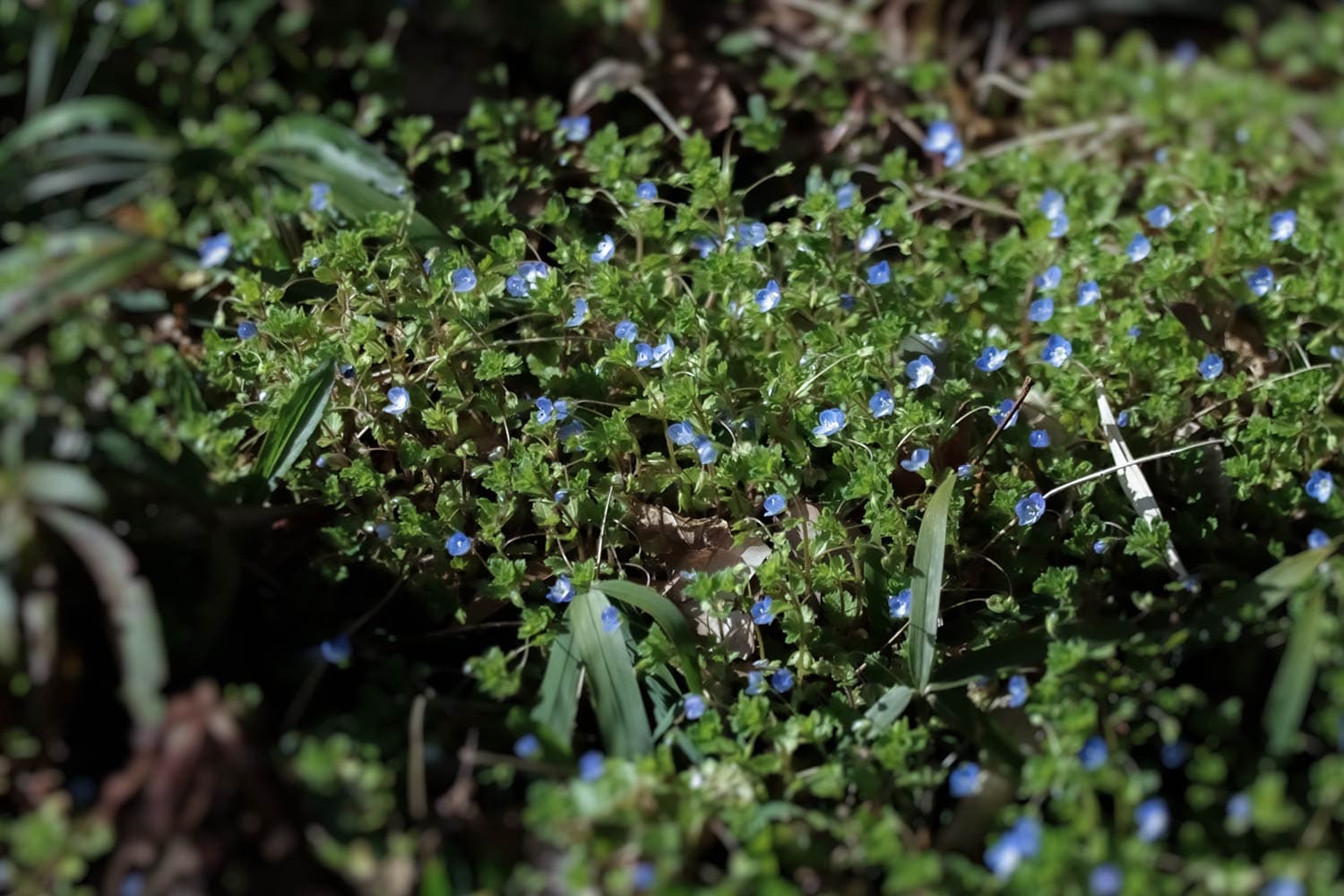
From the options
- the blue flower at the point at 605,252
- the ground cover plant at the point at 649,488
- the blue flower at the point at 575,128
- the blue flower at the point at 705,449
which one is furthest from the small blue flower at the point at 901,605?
the blue flower at the point at 575,128

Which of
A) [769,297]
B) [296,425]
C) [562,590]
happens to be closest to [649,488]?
[562,590]

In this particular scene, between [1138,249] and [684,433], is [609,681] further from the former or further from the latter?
[1138,249]

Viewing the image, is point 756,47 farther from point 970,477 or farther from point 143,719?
point 143,719

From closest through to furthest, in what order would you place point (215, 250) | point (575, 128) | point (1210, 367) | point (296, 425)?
point (296, 425) < point (1210, 367) < point (215, 250) < point (575, 128)

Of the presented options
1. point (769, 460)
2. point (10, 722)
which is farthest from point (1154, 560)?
point (10, 722)

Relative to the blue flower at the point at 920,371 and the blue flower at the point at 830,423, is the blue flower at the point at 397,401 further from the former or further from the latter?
the blue flower at the point at 920,371
